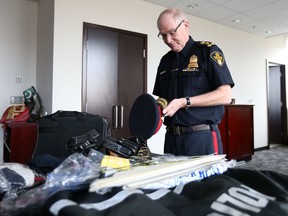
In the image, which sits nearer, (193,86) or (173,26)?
(173,26)

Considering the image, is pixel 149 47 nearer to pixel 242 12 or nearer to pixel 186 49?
pixel 242 12


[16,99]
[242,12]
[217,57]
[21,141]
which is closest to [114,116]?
[21,141]

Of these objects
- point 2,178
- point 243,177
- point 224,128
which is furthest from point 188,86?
point 224,128

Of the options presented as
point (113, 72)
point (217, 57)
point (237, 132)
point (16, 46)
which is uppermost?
point (16, 46)

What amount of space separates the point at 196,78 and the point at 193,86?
0.05 meters

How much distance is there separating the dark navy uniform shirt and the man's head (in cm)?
11

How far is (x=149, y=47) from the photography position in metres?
3.51

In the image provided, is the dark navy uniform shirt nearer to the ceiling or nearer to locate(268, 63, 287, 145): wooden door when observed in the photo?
the ceiling

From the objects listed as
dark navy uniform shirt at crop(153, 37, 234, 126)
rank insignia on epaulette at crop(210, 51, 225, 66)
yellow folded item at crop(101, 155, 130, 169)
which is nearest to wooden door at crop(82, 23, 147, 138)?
dark navy uniform shirt at crop(153, 37, 234, 126)

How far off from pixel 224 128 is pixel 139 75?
1758 millimetres

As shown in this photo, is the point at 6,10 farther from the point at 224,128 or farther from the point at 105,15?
the point at 224,128

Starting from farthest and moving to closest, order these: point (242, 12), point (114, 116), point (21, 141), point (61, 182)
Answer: point (242, 12) < point (114, 116) < point (21, 141) < point (61, 182)

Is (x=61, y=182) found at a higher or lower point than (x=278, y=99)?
lower

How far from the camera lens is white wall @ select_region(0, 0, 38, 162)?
3.18 metres
